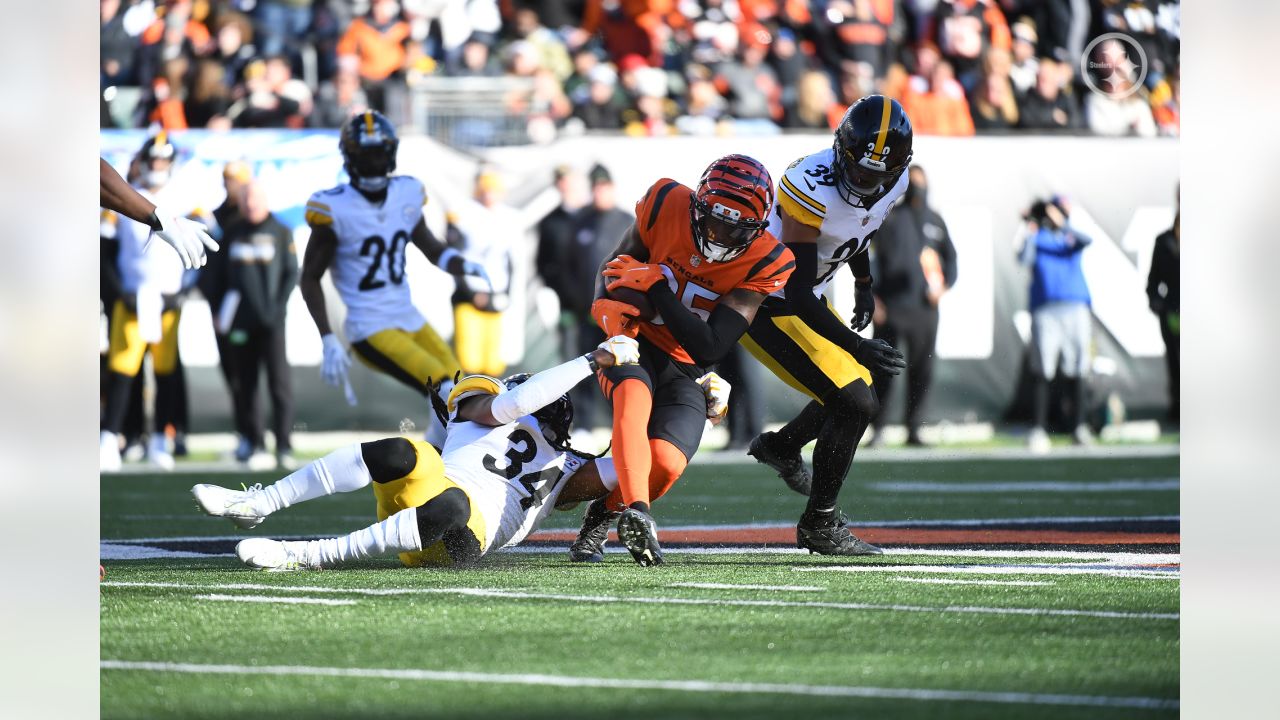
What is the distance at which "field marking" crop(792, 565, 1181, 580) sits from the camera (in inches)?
217

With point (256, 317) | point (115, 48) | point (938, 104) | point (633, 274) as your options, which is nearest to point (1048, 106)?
point (938, 104)

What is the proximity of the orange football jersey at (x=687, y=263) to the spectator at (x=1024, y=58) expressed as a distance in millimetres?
8463

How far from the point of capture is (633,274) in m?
5.75

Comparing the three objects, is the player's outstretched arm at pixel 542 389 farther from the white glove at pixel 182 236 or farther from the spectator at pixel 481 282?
the spectator at pixel 481 282

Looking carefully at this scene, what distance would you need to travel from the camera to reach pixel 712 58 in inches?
554

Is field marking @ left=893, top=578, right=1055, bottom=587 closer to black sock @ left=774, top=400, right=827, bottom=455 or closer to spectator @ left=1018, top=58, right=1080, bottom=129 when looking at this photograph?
black sock @ left=774, top=400, right=827, bottom=455

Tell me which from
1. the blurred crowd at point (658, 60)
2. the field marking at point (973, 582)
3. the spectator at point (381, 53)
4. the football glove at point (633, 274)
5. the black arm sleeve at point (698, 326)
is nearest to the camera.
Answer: the field marking at point (973, 582)

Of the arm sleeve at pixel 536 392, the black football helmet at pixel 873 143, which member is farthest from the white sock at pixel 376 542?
the black football helmet at pixel 873 143

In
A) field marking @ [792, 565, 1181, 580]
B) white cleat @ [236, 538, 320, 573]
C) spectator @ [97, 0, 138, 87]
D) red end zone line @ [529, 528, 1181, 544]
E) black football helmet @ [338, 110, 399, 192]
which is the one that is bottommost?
red end zone line @ [529, 528, 1181, 544]

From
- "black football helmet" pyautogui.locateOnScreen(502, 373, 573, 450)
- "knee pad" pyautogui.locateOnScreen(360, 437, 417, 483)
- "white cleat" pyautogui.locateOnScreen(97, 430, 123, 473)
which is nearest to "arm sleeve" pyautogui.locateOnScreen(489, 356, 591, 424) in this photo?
"black football helmet" pyautogui.locateOnScreen(502, 373, 573, 450)

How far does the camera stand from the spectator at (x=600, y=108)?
13.1 metres

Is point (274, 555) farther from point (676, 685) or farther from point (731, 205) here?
point (676, 685)

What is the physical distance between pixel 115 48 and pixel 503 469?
28.1 ft
